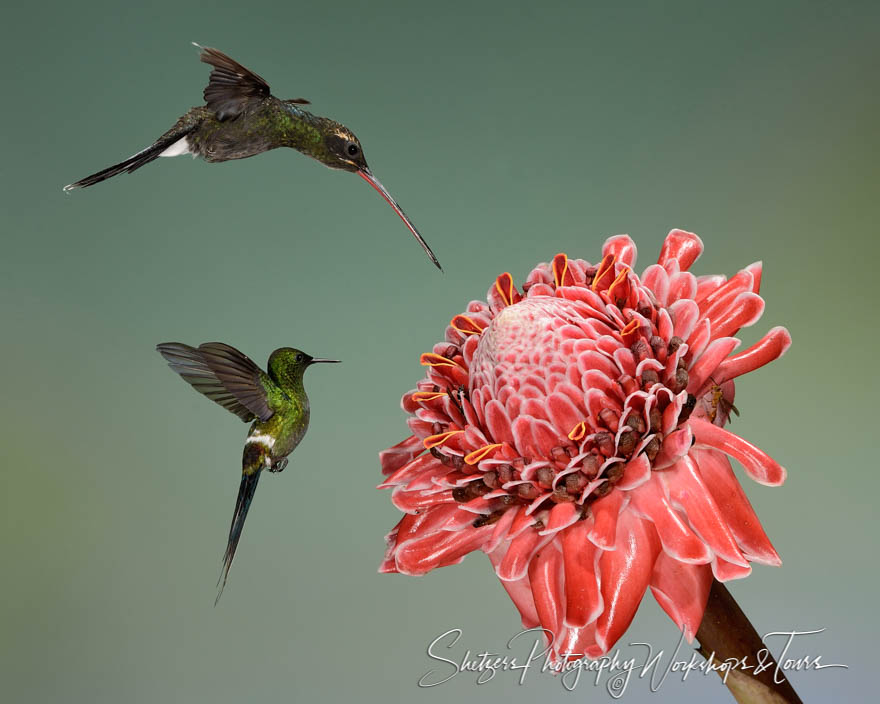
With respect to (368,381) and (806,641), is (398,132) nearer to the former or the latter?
(368,381)

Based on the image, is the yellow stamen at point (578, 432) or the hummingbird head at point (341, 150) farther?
the hummingbird head at point (341, 150)

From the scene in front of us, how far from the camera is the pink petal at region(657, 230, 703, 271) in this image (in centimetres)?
54

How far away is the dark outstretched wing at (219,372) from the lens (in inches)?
26.2

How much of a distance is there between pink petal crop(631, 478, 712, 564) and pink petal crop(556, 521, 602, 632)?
0.11ft

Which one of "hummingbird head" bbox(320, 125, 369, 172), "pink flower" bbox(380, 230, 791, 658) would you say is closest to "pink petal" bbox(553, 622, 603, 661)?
"pink flower" bbox(380, 230, 791, 658)

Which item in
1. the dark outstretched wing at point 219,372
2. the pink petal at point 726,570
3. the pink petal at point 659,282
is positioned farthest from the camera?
the dark outstretched wing at point 219,372

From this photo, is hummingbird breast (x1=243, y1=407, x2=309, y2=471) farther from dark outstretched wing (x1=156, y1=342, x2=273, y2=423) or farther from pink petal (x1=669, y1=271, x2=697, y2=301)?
pink petal (x1=669, y1=271, x2=697, y2=301)

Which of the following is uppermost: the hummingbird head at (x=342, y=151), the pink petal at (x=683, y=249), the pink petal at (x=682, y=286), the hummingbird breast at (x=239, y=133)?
the hummingbird breast at (x=239, y=133)

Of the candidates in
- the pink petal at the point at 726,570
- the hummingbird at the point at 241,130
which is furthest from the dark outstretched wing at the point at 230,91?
the pink petal at the point at 726,570

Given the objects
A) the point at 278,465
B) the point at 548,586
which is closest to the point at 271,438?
the point at 278,465

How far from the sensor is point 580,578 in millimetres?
427

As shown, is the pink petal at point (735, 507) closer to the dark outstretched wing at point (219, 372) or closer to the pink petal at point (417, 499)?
the pink petal at point (417, 499)

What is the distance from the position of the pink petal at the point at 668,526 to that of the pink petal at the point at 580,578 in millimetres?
34

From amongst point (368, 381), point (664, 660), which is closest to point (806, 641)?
point (664, 660)
